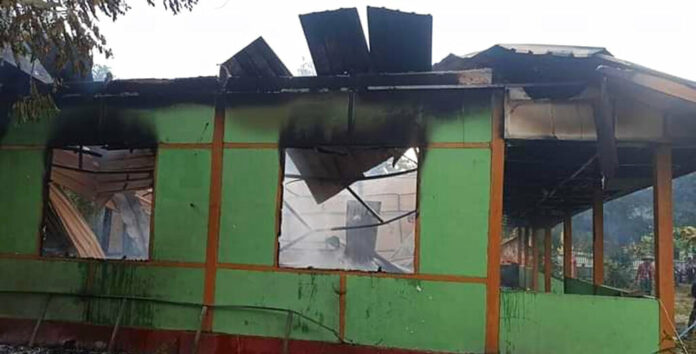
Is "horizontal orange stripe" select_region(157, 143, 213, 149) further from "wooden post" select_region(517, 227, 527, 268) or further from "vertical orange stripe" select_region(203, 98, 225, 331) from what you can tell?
"wooden post" select_region(517, 227, 527, 268)

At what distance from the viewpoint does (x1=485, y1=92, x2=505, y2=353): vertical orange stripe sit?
17.3 ft

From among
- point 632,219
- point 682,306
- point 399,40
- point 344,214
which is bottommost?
point 682,306

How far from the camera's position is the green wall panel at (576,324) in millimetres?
5066

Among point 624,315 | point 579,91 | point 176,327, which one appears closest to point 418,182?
point 579,91

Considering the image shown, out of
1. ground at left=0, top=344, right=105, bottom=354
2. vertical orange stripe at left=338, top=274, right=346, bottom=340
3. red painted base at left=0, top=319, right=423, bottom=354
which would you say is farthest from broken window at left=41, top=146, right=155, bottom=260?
vertical orange stripe at left=338, top=274, right=346, bottom=340

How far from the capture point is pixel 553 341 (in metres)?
5.20

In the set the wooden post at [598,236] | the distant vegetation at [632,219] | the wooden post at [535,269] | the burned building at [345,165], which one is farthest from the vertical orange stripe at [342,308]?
the distant vegetation at [632,219]

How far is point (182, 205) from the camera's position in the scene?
615cm

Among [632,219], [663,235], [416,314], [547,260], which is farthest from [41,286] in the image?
[632,219]

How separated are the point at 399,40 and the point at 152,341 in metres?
4.22

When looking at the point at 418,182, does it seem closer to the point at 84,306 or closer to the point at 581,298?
the point at 581,298

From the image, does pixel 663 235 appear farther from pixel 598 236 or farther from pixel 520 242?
pixel 520 242

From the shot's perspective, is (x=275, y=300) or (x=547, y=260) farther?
(x=547, y=260)

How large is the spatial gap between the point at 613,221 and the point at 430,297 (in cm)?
2545
